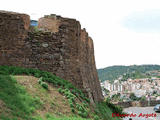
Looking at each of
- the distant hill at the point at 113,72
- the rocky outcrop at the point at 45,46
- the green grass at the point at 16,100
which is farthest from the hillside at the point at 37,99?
the distant hill at the point at 113,72

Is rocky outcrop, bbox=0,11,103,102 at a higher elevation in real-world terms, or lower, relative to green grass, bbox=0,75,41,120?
higher

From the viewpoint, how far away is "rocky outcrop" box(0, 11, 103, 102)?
429 inches

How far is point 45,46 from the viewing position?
11.4 metres

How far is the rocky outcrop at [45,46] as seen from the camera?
1089cm

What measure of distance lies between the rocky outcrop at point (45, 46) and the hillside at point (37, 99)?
90 centimetres

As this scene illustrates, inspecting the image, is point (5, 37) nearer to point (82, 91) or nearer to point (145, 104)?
point (82, 91)

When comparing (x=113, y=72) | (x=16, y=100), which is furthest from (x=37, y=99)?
(x=113, y=72)

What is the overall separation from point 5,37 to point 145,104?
32217 millimetres

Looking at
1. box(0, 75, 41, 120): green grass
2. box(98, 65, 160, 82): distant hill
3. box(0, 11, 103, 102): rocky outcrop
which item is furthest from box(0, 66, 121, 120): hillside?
box(98, 65, 160, 82): distant hill

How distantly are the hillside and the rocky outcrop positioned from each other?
0.90 m

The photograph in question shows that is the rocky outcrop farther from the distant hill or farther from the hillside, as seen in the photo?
the distant hill

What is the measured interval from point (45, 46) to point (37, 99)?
15.4ft

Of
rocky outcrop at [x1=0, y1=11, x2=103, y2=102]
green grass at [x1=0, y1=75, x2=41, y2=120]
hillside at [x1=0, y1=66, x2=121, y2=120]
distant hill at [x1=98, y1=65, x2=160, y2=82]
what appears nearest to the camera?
green grass at [x1=0, y1=75, x2=41, y2=120]

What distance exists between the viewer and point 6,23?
36.0 ft
